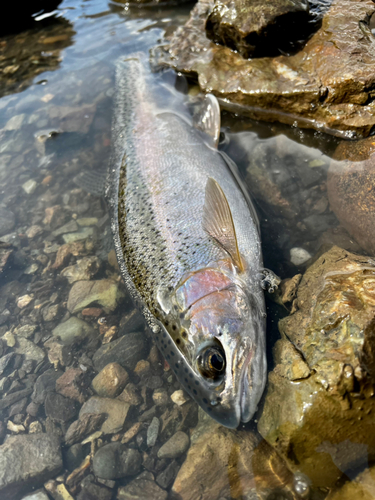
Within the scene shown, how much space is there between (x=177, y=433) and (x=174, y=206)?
7.35ft

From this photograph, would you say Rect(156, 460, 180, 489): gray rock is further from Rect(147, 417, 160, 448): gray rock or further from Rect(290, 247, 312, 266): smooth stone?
Rect(290, 247, 312, 266): smooth stone

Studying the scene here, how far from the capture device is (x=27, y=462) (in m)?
3.05

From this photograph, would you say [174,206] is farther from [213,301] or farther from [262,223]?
[213,301]

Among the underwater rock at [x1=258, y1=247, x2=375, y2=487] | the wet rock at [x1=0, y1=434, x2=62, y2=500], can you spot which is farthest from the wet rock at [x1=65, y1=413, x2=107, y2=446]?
the underwater rock at [x1=258, y1=247, x2=375, y2=487]

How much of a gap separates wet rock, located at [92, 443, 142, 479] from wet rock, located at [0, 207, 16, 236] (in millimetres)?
3151

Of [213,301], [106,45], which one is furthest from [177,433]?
[106,45]

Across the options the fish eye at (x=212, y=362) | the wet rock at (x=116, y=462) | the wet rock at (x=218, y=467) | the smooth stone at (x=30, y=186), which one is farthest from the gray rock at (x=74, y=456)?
the smooth stone at (x=30, y=186)

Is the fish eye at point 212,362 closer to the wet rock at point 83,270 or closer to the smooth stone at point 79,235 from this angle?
the wet rock at point 83,270

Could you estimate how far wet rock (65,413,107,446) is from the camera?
317 cm

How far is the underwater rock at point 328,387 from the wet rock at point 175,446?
2.38 feet

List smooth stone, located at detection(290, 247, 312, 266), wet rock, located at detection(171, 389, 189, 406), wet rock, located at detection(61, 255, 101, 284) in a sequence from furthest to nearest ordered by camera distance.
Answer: wet rock, located at detection(61, 255, 101, 284)
smooth stone, located at detection(290, 247, 312, 266)
wet rock, located at detection(171, 389, 189, 406)

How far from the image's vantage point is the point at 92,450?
3098mm

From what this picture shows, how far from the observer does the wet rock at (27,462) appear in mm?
2945

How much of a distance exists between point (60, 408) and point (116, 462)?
78cm
